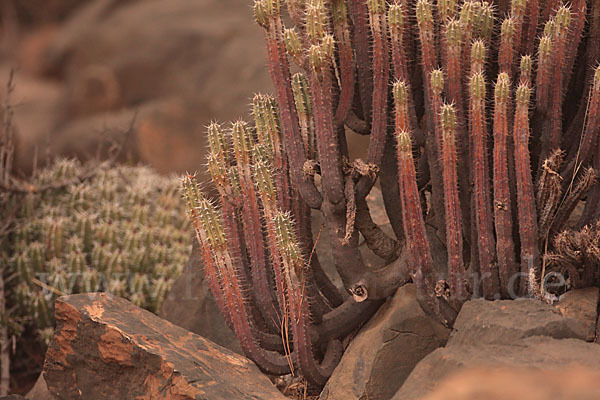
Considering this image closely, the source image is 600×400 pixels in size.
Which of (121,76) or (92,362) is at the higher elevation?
(121,76)

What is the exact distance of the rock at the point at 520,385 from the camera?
2.02 m

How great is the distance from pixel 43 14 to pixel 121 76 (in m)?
4.65

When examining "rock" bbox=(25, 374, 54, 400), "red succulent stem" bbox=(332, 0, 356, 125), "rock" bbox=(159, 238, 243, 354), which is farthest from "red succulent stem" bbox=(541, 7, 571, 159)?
"rock" bbox=(25, 374, 54, 400)

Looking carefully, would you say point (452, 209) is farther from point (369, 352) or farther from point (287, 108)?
point (287, 108)

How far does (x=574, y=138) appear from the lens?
315cm

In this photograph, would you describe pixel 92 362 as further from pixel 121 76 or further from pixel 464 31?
pixel 121 76

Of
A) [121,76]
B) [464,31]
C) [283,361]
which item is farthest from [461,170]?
[121,76]

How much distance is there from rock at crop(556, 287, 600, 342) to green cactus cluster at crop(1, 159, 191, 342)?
3.05 metres

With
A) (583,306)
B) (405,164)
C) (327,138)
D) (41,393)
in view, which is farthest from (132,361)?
(583,306)

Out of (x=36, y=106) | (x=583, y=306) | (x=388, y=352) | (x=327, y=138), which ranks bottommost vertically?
(x=388, y=352)

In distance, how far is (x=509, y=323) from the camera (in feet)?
8.61

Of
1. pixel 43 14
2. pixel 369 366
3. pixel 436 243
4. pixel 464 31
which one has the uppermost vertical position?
pixel 43 14

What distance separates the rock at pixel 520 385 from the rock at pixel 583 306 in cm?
80

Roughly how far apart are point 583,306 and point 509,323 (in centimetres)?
58
